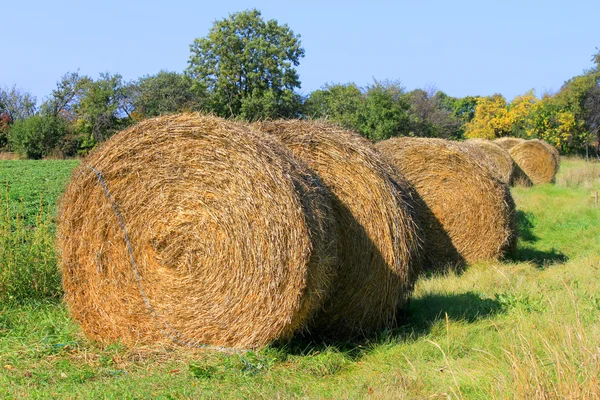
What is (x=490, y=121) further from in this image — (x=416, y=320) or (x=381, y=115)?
(x=416, y=320)

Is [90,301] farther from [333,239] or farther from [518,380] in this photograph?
[518,380]

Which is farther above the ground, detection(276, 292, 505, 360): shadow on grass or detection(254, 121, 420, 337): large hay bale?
detection(254, 121, 420, 337): large hay bale

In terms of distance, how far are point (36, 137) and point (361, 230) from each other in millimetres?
47123

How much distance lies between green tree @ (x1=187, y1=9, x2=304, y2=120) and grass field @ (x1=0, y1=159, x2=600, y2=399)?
34.7 meters

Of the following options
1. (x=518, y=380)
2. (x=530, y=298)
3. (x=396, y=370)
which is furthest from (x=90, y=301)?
(x=530, y=298)

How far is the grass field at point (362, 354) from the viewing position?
4.20m

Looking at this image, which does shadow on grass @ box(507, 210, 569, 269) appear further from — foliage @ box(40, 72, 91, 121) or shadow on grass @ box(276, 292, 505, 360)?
foliage @ box(40, 72, 91, 121)

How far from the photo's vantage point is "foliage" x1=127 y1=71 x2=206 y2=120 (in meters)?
41.8

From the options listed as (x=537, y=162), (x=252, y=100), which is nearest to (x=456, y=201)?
(x=537, y=162)

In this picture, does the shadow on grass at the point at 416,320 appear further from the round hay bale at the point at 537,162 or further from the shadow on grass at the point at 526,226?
the round hay bale at the point at 537,162

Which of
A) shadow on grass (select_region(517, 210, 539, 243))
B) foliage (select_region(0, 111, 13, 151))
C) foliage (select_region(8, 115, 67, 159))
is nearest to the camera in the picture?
shadow on grass (select_region(517, 210, 539, 243))

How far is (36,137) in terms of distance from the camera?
48.8 m

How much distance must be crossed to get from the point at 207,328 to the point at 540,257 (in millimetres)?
8570

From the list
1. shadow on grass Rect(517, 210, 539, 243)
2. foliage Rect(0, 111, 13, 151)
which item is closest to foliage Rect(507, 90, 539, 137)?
shadow on grass Rect(517, 210, 539, 243)
